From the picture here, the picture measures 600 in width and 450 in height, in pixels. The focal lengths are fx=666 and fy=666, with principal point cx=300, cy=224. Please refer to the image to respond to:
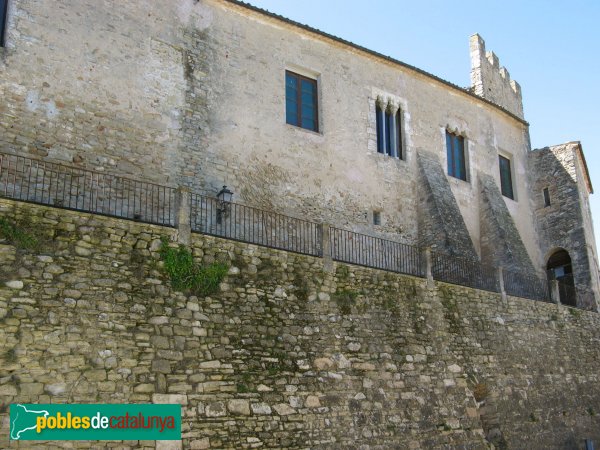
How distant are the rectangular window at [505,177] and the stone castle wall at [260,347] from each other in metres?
8.08

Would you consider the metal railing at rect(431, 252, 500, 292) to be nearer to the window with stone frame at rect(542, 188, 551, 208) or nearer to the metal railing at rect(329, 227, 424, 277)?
the metal railing at rect(329, 227, 424, 277)

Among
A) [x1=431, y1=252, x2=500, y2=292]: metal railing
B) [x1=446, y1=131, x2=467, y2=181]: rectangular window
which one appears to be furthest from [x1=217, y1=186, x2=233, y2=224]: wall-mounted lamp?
[x1=446, y1=131, x2=467, y2=181]: rectangular window

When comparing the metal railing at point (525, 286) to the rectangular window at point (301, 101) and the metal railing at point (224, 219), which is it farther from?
the rectangular window at point (301, 101)

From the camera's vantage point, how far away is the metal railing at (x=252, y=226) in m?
15.3

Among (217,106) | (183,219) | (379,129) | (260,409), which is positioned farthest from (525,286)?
(183,219)

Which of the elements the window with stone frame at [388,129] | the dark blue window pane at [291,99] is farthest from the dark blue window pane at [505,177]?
the dark blue window pane at [291,99]

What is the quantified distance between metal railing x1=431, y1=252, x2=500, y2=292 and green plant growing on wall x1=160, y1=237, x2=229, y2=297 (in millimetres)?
7157

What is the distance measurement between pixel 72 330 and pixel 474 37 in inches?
838

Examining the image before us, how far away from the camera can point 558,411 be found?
714 inches

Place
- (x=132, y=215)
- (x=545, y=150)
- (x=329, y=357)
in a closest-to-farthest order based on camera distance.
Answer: (x=329, y=357), (x=132, y=215), (x=545, y=150)

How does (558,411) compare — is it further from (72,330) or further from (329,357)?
(72,330)

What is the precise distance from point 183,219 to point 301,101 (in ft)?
25.6

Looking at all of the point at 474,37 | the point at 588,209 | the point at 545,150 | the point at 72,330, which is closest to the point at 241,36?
the point at 72,330

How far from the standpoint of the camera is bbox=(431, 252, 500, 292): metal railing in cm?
1745
